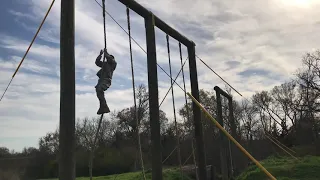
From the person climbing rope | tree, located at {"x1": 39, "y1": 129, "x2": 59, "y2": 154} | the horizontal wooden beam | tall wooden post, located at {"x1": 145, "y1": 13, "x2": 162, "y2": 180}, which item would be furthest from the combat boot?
tree, located at {"x1": 39, "y1": 129, "x2": 59, "y2": 154}

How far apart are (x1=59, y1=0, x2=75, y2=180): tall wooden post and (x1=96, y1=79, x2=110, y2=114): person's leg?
2.86ft

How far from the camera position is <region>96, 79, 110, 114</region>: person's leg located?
16.4 ft

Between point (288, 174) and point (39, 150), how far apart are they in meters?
18.9

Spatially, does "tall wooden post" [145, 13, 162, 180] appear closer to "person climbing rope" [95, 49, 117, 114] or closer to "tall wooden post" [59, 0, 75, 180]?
"person climbing rope" [95, 49, 117, 114]

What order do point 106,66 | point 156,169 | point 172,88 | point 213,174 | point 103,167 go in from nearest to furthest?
1. point 106,66
2. point 156,169
3. point 172,88
4. point 213,174
5. point 103,167

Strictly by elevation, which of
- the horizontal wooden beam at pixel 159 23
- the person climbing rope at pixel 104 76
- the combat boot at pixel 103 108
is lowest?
the combat boot at pixel 103 108

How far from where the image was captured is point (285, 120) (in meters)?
42.8

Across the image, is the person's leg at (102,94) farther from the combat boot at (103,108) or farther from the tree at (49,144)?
→ the tree at (49,144)

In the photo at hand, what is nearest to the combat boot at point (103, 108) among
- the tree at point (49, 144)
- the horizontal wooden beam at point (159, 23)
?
the horizontal wooden beam at point (159, 23)

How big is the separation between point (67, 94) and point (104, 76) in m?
1.09

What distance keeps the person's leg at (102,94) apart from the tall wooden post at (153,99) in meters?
1.51

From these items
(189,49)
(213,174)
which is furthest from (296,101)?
Answer: (189,49)

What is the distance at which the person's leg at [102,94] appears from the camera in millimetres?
5012

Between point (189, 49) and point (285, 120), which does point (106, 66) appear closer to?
point (189, 49)
